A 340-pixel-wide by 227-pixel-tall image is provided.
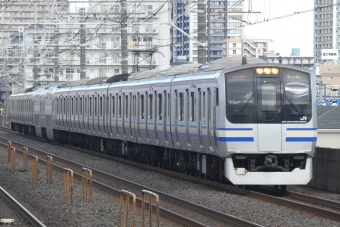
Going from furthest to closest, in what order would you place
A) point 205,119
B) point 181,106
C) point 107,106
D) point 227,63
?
point 107,106 < point 181,106 < point 227,63 < point 205,119

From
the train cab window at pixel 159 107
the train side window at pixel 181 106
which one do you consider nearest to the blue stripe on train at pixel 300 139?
the train side window at pixel 181 106

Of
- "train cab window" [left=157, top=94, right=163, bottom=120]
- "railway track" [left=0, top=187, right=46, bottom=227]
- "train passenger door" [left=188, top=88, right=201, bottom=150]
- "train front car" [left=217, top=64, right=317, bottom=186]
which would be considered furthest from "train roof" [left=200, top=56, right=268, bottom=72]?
"railway track" [left=0, top=187, right=46, bottom=227]

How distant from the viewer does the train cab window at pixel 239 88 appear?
1738cm

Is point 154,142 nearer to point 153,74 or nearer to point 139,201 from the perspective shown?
point 153,74

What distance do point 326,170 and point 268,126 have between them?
7.15ft

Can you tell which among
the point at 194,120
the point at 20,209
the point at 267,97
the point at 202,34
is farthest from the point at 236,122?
the point at 202,34

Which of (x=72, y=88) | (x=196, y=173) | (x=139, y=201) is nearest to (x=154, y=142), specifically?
(x=196, y=173)

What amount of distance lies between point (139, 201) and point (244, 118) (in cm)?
282

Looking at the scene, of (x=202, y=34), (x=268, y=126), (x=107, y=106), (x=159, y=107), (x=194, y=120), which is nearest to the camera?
(x=268, y=126)

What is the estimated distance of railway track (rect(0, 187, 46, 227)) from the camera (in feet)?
44.7

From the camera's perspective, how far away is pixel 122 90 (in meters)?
28.2

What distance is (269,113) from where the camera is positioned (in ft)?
56.8

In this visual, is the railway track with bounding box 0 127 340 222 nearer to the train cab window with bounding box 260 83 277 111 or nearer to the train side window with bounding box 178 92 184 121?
the train side window with bounding box 178 92 184 121

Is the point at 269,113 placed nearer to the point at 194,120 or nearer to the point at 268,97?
the point at 268,97
